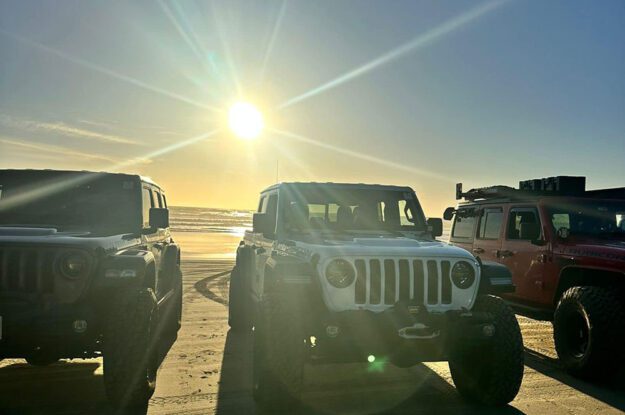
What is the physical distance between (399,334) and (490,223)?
15.9ft

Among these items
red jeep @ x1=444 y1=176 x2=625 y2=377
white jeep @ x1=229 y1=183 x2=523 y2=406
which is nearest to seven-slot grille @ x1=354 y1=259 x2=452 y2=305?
white jeep @ x1=229 y1=183 x2=523 y2=406

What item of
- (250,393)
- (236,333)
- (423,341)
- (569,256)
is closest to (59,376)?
(250,393)

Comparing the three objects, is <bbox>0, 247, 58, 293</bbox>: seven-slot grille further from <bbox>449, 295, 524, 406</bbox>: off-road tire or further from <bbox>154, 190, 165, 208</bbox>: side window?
<bbox>449, 295, 524, 406</bbox>: off-road tire

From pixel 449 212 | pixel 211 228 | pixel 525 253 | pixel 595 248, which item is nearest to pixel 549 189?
pixel 525 253

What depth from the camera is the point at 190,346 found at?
631 cm

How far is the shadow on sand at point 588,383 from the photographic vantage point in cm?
480

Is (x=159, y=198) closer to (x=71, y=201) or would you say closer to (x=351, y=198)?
(x=71, y=201)

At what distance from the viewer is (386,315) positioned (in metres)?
3.88

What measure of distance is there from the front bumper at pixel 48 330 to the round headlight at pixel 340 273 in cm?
195

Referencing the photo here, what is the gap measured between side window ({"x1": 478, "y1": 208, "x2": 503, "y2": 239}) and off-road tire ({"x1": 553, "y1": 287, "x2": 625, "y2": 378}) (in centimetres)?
220

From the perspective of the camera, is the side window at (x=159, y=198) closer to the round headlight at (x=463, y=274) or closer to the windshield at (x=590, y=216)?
the round headlight at (x=463, y=274)

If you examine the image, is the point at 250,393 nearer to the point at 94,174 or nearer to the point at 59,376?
the point at 59,376

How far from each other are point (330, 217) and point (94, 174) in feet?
9.27

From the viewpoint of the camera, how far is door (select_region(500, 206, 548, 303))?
6645 millimetres
